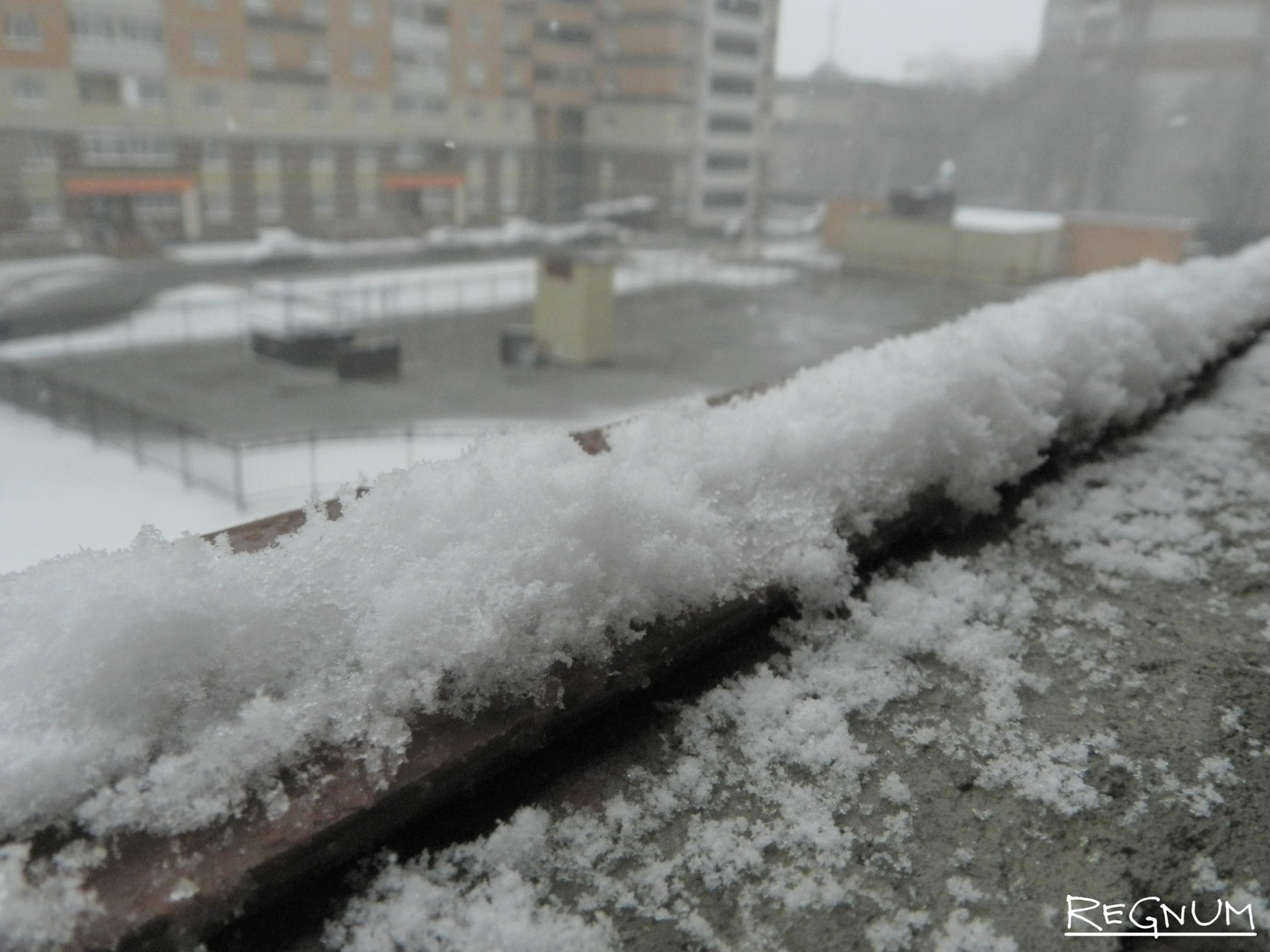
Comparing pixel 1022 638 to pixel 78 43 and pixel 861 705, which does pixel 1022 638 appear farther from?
pixel 78 43

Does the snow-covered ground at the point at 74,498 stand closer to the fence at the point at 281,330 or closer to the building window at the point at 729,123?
the fence at the point at 281,330

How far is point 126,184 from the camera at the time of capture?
7.02 m

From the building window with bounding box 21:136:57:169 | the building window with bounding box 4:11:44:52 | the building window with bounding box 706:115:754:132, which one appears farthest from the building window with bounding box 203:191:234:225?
the building window with bounding box 706:115:754:132

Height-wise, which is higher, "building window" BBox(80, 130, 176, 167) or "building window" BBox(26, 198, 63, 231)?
"building window" BBox(80, 130, 176, 167)

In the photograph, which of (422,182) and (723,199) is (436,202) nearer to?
(422,182)

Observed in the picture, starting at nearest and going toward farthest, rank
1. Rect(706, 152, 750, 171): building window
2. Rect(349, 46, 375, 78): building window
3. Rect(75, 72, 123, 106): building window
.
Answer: Rect(75, 72, 123, 106): building window
Rect(349, 46, 375, 78): building window
Rect(706, 152, 750, 171): building window

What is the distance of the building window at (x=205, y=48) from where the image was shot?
524 cm

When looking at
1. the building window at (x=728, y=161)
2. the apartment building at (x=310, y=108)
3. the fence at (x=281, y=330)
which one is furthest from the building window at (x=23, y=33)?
the building window at (x=728, y=161)

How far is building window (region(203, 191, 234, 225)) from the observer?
8391 millimetres

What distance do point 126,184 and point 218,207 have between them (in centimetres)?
179

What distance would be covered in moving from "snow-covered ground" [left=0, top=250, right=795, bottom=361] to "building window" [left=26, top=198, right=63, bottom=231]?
3.23 feet

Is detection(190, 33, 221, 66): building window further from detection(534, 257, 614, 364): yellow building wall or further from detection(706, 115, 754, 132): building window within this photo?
detection(706, 115, 754, 132): building window

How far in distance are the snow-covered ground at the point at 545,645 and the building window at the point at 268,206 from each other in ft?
29.0

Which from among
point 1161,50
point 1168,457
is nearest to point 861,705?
point 1168,457
